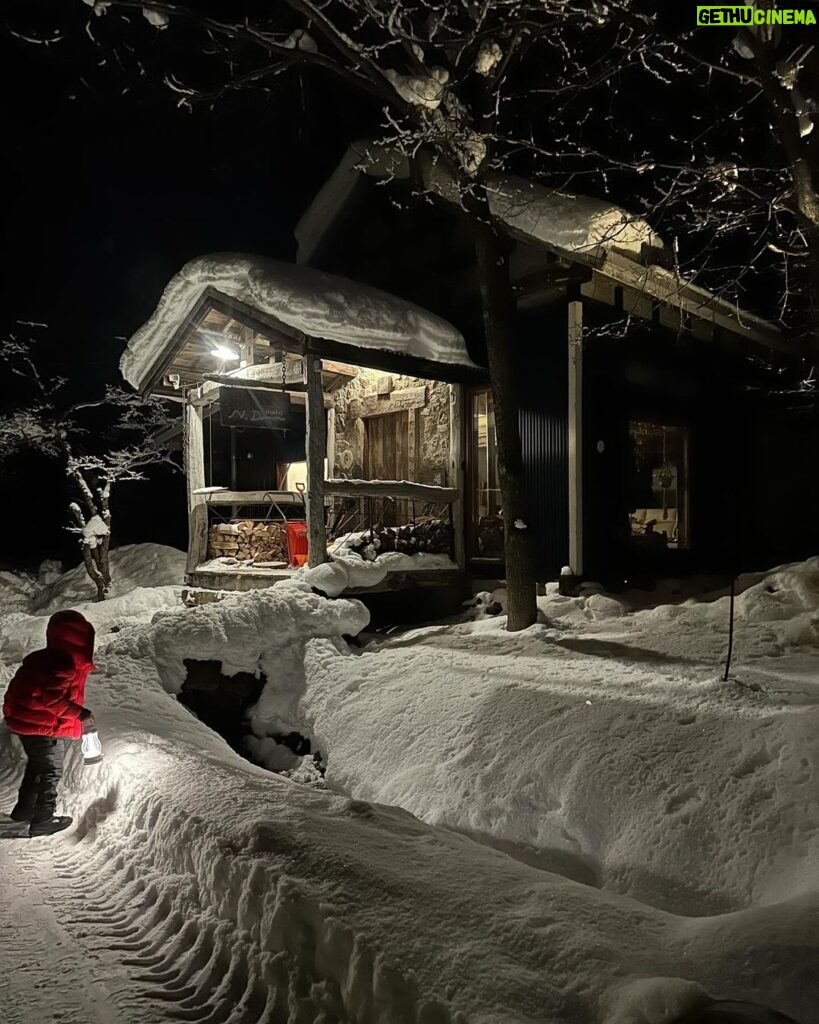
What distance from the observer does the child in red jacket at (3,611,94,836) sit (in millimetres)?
4777

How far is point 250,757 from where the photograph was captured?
25.3ft

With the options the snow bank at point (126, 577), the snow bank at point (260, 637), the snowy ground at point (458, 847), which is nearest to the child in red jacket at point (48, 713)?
the snowy ground at point (458, 847)

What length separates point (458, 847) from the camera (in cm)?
332

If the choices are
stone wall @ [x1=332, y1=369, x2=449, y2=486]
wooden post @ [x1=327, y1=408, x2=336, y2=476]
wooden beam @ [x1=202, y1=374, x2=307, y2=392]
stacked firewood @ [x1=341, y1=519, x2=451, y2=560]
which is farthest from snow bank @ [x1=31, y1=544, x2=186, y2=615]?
stacked firewood @ [x1=341, y1=519, x2=451, y2=560]

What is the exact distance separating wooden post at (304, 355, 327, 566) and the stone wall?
309 centimetres

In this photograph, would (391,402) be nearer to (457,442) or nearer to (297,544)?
(457,442)

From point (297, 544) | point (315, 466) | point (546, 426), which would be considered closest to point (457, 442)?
point (546, 426)

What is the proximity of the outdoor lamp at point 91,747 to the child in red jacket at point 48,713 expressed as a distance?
0.22ft

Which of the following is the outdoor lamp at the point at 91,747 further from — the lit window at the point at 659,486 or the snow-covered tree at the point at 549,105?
the lit window at the point at 659,486

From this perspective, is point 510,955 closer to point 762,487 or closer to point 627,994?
point 627,994

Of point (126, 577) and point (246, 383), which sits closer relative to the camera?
point (246, 383)

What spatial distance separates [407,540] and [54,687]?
278 inches

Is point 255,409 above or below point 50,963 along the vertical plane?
above

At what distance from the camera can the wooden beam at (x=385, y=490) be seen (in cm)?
1012
